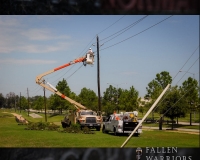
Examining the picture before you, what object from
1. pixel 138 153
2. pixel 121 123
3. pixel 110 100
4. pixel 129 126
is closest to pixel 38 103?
pixel 110 100

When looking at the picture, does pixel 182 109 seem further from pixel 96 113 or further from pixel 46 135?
pixel 46 135

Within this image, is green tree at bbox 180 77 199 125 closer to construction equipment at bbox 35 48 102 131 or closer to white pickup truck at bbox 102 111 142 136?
white pickup truck at bbox 102 111 142 136

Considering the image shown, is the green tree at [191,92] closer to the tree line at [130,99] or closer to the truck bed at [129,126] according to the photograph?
the tree line at [130,99]

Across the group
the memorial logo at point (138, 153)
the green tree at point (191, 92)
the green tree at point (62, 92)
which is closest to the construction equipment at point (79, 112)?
the green tree at point (62, 92)

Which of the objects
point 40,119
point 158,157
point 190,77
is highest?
point 190,77

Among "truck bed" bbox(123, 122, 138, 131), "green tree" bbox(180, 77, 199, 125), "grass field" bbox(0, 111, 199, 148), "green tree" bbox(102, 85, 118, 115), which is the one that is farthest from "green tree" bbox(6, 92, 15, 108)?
"green tree" bbox(180, 77, 199, 125)

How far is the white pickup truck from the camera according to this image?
13491 millimetres

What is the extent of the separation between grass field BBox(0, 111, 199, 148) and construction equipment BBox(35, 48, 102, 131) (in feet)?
1.38

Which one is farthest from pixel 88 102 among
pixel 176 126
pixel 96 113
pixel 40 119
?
pixel 176 126

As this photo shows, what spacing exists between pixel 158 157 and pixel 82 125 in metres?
2.16

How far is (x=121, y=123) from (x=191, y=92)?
1.91 meters

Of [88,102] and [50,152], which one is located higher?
[88,102]

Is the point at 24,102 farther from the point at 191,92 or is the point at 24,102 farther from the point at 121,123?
the point at 191,92

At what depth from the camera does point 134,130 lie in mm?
13234
